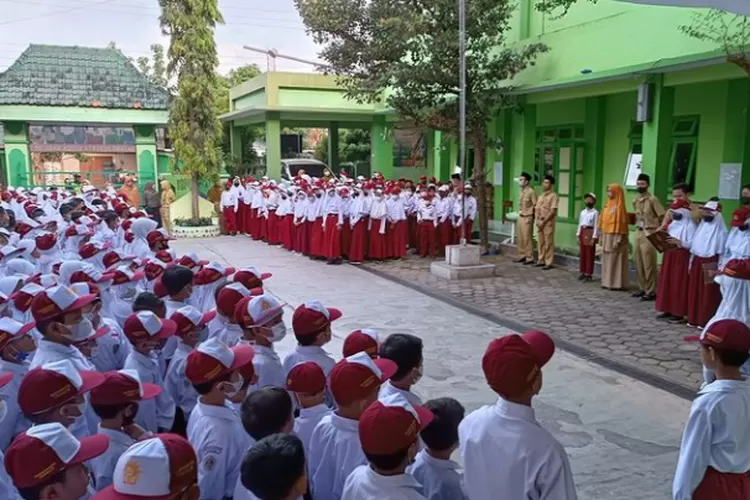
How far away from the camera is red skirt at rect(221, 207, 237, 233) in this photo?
58.2 ft

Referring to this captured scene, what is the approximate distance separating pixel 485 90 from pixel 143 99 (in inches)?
523

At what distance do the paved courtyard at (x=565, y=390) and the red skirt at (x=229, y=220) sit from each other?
24.0 feet

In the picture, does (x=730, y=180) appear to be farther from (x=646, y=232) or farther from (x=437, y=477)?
(x=437, y=477)

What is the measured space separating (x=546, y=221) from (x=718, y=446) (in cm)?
923

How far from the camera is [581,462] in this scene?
4.49 m

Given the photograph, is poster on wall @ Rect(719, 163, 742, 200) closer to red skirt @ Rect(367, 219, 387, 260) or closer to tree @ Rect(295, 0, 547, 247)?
tree @ Rect(295, 0, 547, 247)

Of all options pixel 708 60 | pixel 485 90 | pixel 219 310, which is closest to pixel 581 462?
pixel 219 310

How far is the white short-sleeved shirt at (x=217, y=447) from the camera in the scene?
262cm

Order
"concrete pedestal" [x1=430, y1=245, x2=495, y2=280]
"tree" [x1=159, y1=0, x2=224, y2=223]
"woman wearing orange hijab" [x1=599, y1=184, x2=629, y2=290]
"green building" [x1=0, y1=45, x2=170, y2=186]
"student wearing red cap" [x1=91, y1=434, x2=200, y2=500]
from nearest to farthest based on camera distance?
"student wearing red cap" [x1=91, y1=434, x2=200, y2=500] → "woman wearing orange hijab" [x1=599, y1=184, x2=629, y2=290] → "concrete pedestal" [x1=430, y1=245, x2=495, y2=280] → "tree" [x1=159, y1=0, x2=224, y2=223] → "green building" [x1=0, y1=45, x2=170, y2=186]

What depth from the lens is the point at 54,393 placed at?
2613mm

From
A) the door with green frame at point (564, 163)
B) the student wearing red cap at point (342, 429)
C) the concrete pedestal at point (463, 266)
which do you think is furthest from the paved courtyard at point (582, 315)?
the student wearing red cap at point (342, 429)

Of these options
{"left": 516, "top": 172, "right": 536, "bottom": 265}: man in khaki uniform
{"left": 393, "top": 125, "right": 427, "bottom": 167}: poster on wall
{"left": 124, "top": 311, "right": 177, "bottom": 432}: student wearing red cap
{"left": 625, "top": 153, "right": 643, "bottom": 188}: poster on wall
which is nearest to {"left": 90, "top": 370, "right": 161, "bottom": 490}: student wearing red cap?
{"left": 124, "top": 311, "right": 177, "bottom": 432}: student wearing red cap

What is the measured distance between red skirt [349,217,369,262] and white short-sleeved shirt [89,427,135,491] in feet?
33.4

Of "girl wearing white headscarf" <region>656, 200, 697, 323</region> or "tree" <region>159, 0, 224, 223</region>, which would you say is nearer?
"girl wearing white headscarf" <region>656, 200, 697, 323</region>
